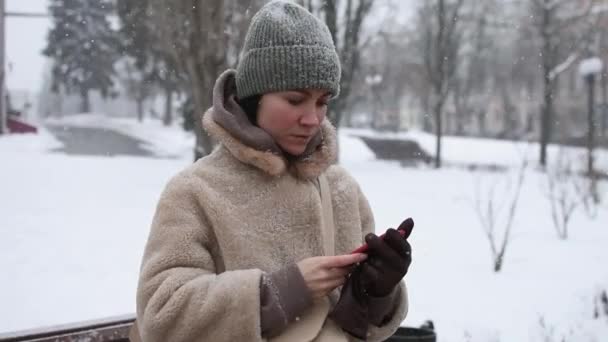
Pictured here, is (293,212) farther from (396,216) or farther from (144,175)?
(144,175)

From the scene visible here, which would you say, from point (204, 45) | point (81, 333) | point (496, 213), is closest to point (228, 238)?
point (81, 333)

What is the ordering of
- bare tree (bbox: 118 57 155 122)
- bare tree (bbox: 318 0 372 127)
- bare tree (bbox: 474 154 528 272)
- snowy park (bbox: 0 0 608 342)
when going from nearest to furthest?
snowy park (bbox: 0 0 608 342)
bare tree (bbox: 474 154 528 272)
bare tree (bbox: 318 0 372 127)
bare tree (bbox: 118 57 155 122)

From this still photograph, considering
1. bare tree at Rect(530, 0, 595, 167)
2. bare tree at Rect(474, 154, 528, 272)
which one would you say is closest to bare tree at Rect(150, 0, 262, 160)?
bare tree at Rect(474, 154, 528, 272)

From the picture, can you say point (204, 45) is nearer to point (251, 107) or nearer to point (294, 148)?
point (251, 107)

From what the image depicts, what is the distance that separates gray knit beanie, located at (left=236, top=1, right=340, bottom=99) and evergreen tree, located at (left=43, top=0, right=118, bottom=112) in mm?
37485

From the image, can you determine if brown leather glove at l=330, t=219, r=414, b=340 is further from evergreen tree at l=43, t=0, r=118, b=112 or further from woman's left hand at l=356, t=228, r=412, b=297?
evergreen tree at l=43, t=0, r=118, b=112

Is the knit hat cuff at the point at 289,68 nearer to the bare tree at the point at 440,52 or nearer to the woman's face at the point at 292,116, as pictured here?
the woman's face at the point at 292,116

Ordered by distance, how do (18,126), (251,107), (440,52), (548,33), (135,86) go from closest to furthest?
(251,107)
(548,33)
(440,52)
(18,126)
(135,86)

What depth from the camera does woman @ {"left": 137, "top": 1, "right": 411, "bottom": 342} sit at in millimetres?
1569

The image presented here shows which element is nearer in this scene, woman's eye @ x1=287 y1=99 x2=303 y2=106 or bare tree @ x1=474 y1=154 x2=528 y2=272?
woman's eye @ x1=287 y1=99 x2=303 y2=106

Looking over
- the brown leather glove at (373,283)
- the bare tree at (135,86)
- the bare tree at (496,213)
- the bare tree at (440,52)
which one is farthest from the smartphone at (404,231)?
the bare tree at (135,86)

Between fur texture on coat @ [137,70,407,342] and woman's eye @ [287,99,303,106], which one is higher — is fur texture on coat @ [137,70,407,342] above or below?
below

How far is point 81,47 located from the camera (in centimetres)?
4078

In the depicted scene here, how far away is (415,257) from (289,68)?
6376 millimetres
